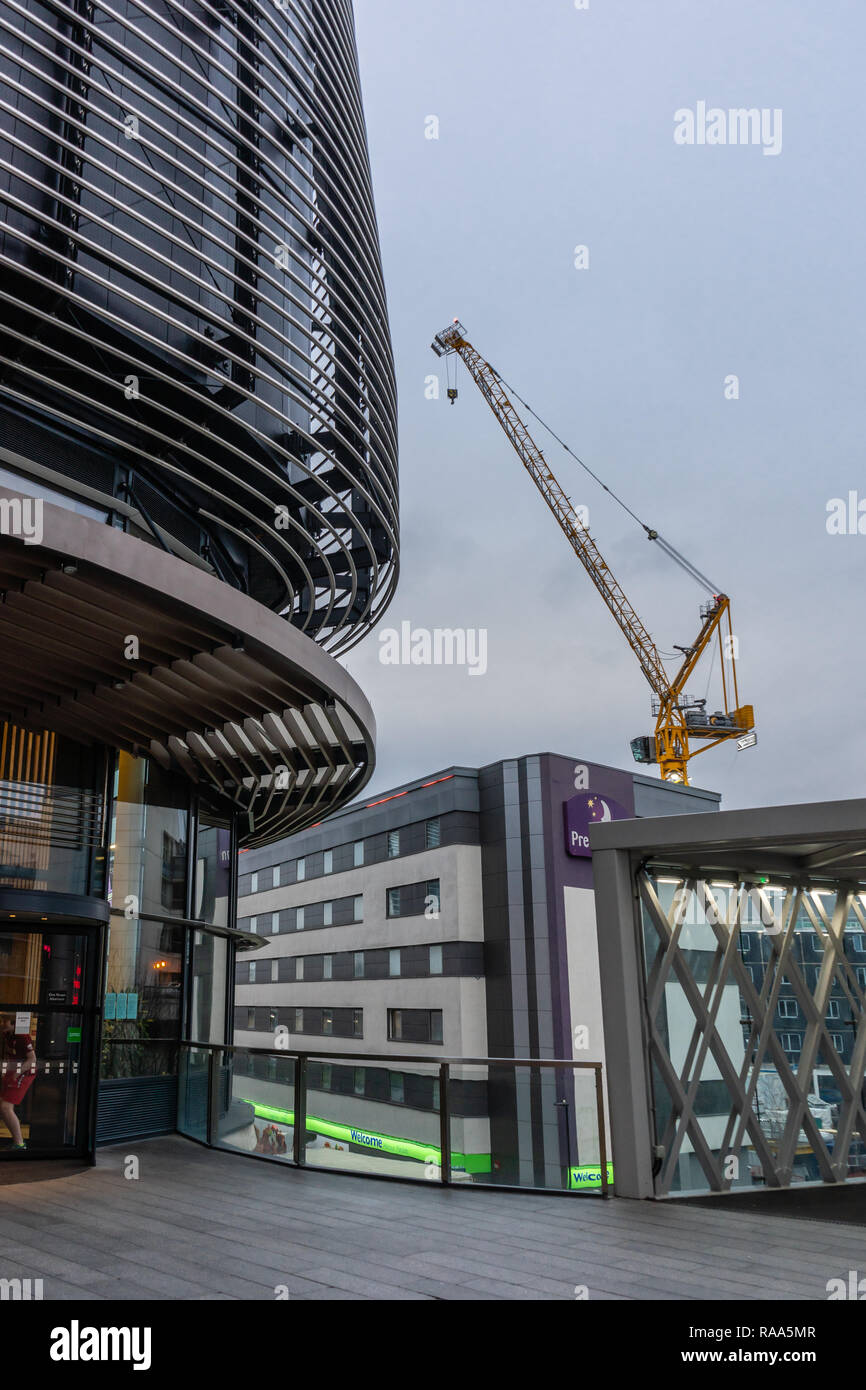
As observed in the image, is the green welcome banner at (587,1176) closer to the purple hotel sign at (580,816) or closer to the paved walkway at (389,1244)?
the paved walkway at (389,1244)

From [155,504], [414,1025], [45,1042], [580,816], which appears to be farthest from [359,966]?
[45,1042]

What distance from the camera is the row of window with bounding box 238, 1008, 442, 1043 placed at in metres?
39.8

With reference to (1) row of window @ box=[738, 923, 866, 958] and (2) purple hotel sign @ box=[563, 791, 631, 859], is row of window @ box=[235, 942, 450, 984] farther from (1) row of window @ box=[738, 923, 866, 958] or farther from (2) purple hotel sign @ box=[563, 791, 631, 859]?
(1) row of window @ box=[738, 923, 866, 958]

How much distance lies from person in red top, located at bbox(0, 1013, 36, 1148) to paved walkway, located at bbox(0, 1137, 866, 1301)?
79 cm

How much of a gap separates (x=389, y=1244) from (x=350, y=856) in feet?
135

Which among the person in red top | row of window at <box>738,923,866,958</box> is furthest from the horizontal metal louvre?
row of window at <box>738,923,866,958</box>

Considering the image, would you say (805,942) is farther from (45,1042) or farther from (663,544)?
(663,544)

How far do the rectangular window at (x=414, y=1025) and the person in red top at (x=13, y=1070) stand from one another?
30.6 m

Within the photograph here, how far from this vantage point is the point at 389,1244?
666 centimetres

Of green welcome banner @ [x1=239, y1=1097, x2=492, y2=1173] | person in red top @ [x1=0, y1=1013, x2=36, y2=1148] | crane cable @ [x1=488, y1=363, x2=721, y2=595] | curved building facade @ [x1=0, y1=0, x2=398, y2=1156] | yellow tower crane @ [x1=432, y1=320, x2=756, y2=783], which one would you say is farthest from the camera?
crane cable @ [x1=488, y1=363, x2=721, y2=595]

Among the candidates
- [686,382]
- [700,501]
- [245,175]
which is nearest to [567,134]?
[686,382]

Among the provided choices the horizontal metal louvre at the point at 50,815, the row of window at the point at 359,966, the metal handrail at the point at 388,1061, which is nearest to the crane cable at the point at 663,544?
the row of window at the point at 359,966
